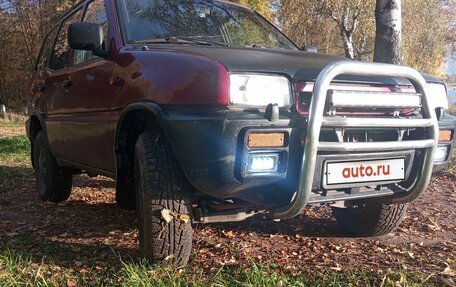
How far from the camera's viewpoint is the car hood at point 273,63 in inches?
103

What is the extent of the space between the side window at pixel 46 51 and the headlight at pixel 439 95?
3952mm

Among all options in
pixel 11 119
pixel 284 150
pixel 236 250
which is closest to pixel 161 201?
pixel 284 150

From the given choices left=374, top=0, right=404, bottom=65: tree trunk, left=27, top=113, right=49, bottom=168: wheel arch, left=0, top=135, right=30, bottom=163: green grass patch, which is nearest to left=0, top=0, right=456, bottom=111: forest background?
left=0, top=135, right=30, bottom=163: green grass patch

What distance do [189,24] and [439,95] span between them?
1.92 meters

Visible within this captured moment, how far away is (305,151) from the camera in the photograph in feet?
8.09

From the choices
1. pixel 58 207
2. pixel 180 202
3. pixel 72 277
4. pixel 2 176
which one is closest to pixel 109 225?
pixel 58 207

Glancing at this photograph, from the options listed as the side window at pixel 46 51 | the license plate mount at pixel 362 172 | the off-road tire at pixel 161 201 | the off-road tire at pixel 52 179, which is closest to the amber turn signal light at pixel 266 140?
the license plate mount at pixel 362 172

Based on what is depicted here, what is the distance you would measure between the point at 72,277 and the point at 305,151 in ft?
5.25

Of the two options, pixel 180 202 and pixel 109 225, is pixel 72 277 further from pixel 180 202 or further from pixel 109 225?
pixel 109 225

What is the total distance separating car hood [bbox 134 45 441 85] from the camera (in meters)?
2.62

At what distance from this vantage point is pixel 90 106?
12.4ft

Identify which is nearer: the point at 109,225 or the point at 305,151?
the point at 305,151

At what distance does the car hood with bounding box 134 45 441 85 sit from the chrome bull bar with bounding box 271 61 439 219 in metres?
0.14

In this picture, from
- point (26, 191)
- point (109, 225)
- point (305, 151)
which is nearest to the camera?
point (305, 151)
